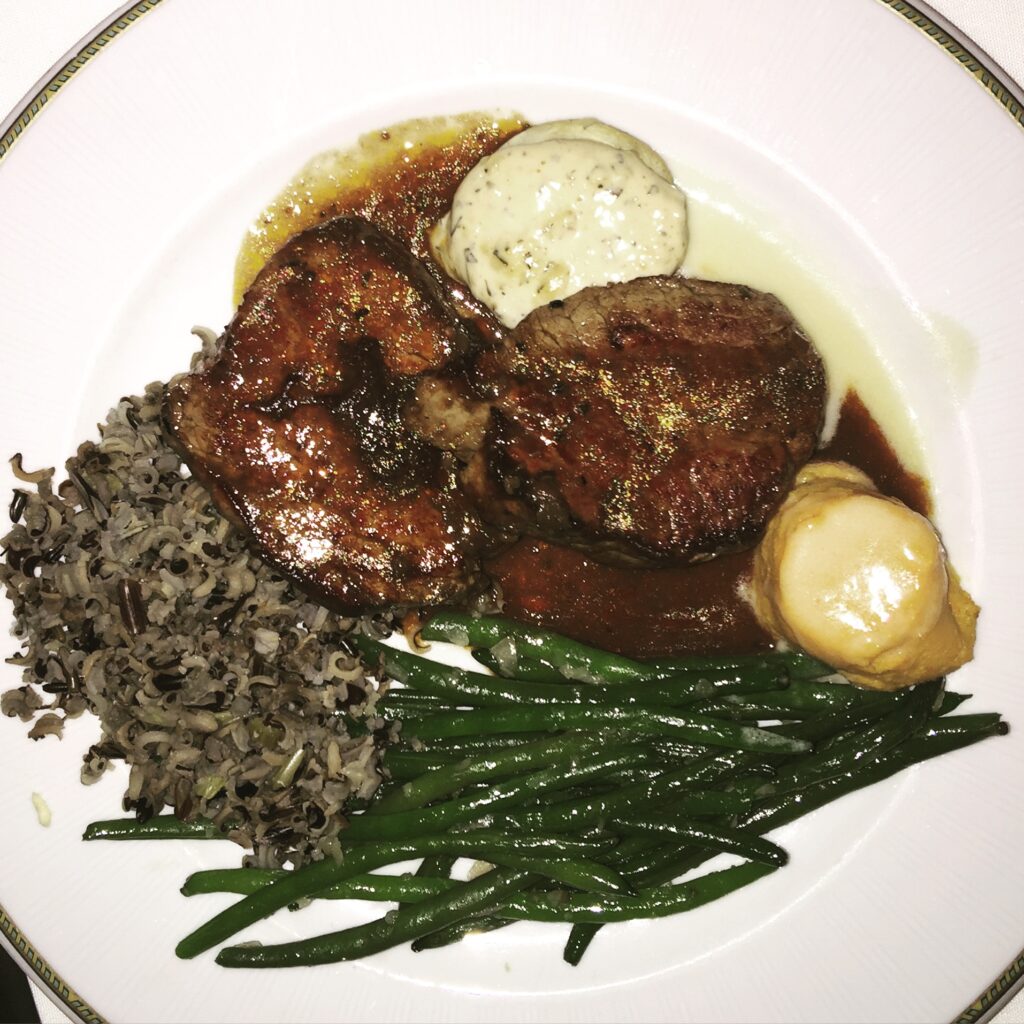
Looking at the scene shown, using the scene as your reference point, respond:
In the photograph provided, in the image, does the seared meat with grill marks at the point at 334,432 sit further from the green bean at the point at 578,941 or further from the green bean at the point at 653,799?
the green bean at the point at 578,941

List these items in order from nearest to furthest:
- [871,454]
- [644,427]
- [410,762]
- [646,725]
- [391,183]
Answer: [644,427], [646,725], [410,762], [871,454], [391,183]

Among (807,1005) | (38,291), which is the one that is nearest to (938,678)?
(807,1005)

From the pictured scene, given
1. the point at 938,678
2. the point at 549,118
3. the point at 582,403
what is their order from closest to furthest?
the point at 582,403 → the point at 938,678 → the point at 549,118

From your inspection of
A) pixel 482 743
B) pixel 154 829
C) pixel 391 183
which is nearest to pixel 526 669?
pixel 482 743

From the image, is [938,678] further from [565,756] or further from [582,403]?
[582,403]

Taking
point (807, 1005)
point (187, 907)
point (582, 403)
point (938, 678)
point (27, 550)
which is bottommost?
point (807, 1005)

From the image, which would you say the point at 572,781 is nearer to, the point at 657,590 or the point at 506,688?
the point at 506,688
